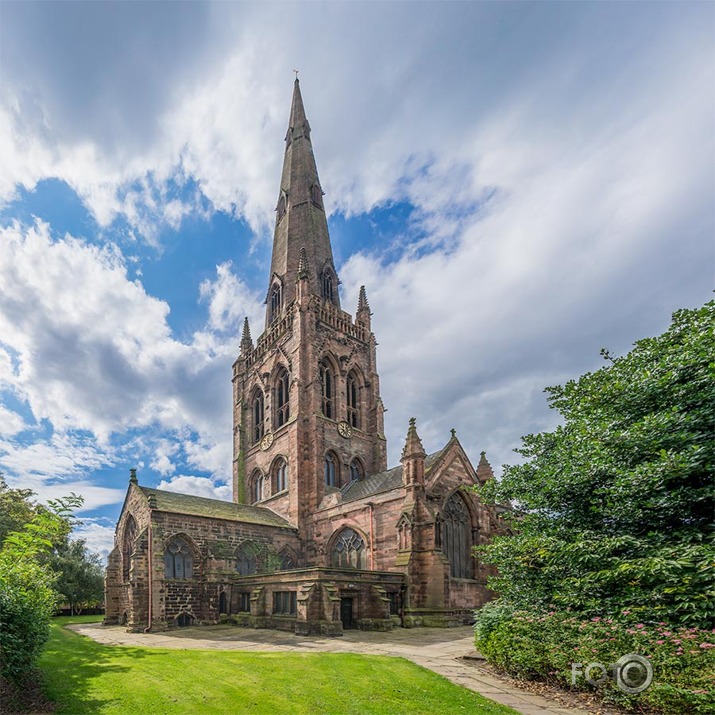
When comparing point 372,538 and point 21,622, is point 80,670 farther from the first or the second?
point 372,538

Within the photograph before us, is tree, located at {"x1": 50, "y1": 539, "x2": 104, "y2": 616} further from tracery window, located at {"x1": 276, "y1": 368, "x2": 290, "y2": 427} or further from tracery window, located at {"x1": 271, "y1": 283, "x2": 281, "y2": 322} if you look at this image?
tracery window, located at {"x1": 271, "y1": 283, "x2": 281, "y2": 322}

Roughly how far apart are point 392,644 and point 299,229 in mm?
37633

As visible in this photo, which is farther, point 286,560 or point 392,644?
point 286,560

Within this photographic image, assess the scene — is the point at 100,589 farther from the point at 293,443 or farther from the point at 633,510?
the point at 633,510

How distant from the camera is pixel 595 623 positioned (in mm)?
10234

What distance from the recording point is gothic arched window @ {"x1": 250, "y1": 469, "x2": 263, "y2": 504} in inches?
1629

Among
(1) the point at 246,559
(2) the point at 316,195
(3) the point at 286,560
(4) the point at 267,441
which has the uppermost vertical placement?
(2) the point at 316,195

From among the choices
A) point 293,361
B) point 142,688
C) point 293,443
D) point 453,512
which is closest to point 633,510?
point 142,688

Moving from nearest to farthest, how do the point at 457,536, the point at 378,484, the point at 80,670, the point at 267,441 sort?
the point at 80,670, the point at 457,536, the point at 378,484, the point at 267,441

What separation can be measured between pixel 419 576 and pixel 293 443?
1433 cm

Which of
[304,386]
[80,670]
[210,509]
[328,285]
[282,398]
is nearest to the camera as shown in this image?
[80,670]

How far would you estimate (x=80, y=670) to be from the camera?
40.3ft

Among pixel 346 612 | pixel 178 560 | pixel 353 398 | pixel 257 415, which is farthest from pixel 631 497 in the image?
pixel 257 415

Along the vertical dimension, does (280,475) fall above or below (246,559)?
above
